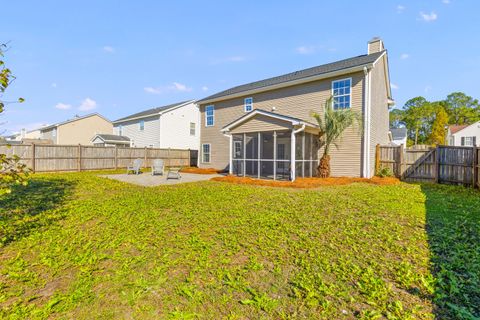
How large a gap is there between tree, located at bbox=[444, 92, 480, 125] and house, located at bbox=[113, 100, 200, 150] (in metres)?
54.6

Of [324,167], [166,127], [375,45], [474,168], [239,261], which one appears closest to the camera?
[239,261]

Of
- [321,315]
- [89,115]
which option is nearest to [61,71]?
[321,315]

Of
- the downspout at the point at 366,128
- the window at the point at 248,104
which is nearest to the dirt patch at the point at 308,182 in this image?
the downspout at the point at 366,128

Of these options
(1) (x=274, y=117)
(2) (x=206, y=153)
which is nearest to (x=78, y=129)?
(2) (x=206, y=153)

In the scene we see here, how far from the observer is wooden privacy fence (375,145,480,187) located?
31.3ft

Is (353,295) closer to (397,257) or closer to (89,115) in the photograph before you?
(397,257)

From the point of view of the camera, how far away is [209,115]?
18984 mm

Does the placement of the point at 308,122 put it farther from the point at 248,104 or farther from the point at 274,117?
the point at 248,104

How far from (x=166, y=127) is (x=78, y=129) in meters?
14.9

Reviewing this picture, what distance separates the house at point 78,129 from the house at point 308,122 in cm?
2463

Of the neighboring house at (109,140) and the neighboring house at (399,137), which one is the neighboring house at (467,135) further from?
the neighboring house at (109,140)

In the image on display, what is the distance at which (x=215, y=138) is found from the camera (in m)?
18.1

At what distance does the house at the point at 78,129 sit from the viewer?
2920cm

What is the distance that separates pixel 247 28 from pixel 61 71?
35.4 ft
